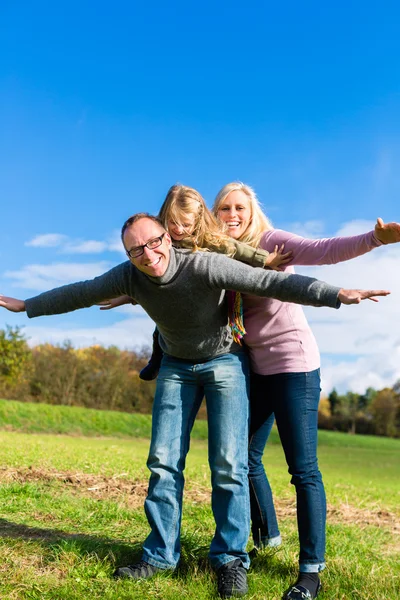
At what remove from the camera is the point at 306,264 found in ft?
12.3

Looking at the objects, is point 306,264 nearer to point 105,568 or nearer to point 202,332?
point 202,332

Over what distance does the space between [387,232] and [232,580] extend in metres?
2.23

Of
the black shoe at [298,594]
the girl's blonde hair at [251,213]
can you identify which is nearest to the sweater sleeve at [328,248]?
the girl's blonde hair at [251,213]

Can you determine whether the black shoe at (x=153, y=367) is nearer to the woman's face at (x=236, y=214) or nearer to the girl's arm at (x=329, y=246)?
the woman's face at (x=236, y=214)

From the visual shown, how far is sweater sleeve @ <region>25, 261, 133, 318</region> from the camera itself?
3713mm

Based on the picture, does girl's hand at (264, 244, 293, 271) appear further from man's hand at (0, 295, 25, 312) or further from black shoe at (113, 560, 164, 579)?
black shoe at (113, 560, 164, 579)

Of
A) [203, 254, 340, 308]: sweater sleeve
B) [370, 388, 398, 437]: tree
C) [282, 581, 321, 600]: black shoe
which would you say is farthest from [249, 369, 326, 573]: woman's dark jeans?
[370, 388, 398, 437]: tree

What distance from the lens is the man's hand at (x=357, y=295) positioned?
10.6ft

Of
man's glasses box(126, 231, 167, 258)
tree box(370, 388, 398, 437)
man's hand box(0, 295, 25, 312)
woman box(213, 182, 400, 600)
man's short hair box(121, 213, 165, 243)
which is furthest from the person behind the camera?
tree box(370, 388, 398, 437)

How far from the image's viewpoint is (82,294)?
3797mm

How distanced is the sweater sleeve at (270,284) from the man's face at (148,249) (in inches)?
10.4

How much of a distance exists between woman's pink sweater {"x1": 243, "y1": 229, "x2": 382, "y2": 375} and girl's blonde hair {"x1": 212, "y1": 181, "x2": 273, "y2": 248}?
0.31 feet

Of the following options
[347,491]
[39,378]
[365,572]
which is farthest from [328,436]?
[365,572]

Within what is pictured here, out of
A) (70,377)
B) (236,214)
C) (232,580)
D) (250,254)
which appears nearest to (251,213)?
(236,214)
